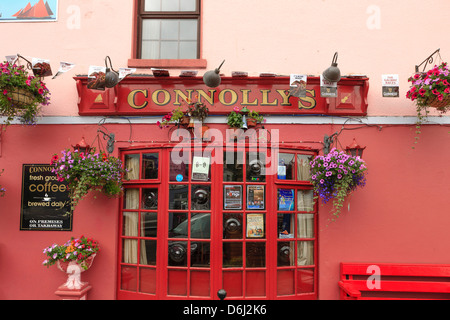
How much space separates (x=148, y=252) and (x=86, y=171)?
4.95 ft

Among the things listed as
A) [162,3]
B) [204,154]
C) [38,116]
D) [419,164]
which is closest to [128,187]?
[204,154]

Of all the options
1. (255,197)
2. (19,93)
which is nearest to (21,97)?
(19,93)

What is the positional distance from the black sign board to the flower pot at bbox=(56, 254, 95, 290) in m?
0.60

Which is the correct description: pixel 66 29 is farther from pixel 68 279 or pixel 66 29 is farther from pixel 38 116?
pixel 68 279

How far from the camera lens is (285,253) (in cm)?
547

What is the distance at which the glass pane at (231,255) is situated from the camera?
5340 mm

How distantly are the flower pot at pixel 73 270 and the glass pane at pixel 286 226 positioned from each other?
9.10 feet

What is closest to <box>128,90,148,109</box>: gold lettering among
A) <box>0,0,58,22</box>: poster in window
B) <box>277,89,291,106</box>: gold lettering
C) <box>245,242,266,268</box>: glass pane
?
<box>0,0,58,22</box>: poster in window

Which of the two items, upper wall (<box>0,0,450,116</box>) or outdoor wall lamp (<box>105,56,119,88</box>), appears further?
upper wall (<box>0,0,450,116</box>)

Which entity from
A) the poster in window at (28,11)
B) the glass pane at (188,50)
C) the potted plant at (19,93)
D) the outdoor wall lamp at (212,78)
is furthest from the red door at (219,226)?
the poster in window at (28,11)

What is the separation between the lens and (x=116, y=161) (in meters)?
5.35

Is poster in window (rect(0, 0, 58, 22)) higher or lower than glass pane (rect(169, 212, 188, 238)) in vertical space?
higher

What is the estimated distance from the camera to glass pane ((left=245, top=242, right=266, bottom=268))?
17.6ft

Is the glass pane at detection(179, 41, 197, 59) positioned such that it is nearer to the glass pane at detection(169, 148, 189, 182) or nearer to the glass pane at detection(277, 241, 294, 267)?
the glass pane at detection(169, 148, 189, 182)
